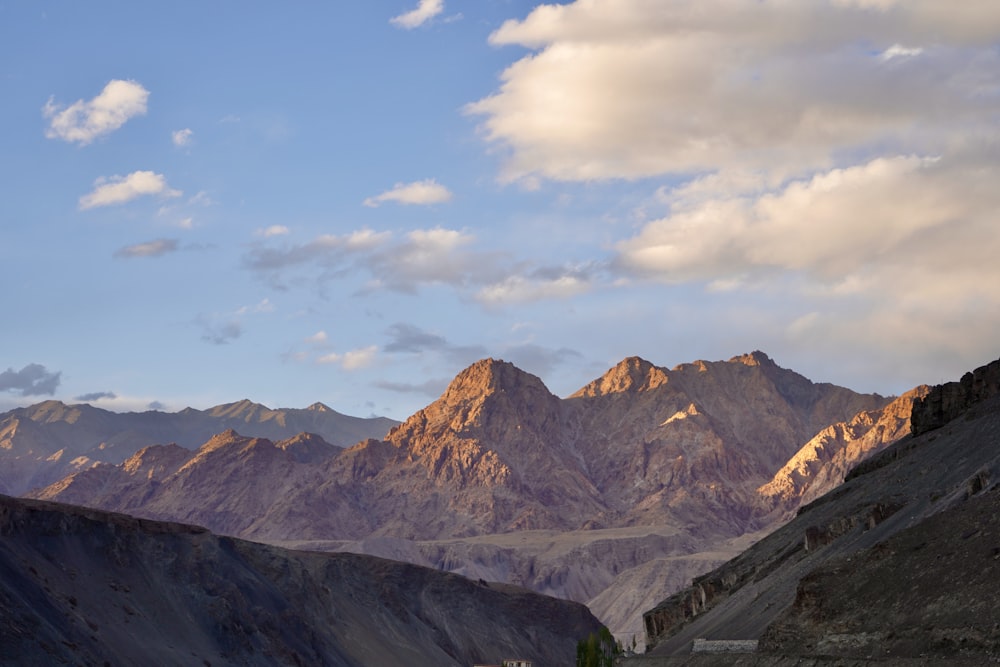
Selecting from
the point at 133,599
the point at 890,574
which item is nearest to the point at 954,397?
the point at 890,574

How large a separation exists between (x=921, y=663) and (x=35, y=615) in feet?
255

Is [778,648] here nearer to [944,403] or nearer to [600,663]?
[600,663]

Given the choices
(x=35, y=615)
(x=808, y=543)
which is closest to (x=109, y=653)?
(x=35, y=615)

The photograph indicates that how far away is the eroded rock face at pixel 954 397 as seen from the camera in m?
122

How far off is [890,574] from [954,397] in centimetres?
6060

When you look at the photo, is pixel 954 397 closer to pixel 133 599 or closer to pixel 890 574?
pixel 890 574

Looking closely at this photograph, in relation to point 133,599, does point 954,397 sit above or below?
above

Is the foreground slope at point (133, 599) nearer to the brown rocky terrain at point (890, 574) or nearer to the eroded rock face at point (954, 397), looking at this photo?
the brown rocky terrain at point (890, 574)

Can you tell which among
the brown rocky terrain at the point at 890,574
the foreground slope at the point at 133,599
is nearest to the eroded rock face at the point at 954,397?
the brown rocky terrain at the point at 890,574

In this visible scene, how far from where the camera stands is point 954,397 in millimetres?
129875

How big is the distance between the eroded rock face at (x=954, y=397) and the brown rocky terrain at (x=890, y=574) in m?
0.20

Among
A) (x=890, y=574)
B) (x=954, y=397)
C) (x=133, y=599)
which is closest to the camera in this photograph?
(x=890, y=574)

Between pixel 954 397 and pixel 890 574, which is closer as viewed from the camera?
pixel 890 574

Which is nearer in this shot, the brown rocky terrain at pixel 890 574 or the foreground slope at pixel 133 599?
the brown rocky terrain at pixel 890 574
